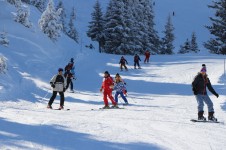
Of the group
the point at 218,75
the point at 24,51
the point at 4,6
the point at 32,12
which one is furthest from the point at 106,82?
the point at 32,12

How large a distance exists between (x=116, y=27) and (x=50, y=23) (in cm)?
997

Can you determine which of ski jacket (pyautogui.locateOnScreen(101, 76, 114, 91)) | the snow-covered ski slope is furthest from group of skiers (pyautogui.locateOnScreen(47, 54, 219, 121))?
the snow-covered ski slope

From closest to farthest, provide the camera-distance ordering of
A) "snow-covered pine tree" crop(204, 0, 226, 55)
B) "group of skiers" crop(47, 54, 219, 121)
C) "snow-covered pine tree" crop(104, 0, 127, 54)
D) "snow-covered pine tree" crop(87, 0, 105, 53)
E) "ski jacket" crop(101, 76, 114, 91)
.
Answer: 1. "group of skiers" crop(47, 54, 219, 121)
2. "ski jacket" crop(101, 76, 114, 91)
3. "snow-covered pine tree" crop(204, 0, 226, 55)
4. "snow-covered pine tree" crop(104, 0, 127, 54)
5. "snow-covered pine tree" crop(87, 0, 105, 53)

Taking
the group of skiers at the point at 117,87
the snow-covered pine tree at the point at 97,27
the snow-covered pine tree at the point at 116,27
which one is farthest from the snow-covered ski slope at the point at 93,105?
the snow-covered pine tree at the point at 97,27

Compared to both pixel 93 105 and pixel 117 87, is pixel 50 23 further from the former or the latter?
pixel 117 87

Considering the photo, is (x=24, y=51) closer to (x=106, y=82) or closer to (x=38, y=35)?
(x=38, y=35)

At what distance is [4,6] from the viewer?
1809 inches

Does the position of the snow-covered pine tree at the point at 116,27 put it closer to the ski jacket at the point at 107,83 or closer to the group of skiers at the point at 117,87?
the group of skiers at the point at 117,87

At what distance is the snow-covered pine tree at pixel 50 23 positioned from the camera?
45.2 meters

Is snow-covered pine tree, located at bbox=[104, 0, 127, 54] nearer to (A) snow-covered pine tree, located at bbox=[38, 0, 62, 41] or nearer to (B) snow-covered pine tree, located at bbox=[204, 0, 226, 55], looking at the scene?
(A) snow-covered pine tree, located at bbox=[38, 0, 62, 41]

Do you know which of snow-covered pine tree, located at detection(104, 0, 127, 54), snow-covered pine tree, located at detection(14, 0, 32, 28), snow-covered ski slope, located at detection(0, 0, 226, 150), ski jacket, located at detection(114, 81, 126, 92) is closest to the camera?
snow-covered ski slope, located at detection(0, 0, 226, 150)

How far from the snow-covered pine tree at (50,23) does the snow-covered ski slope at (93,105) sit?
1.99 meters

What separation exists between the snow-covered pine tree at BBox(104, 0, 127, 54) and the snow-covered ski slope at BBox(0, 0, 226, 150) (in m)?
7.87

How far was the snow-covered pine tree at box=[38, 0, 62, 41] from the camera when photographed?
45219mm
